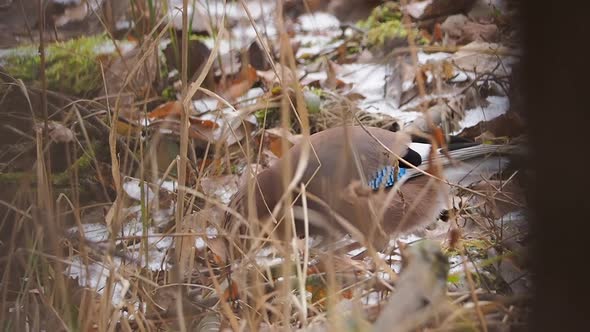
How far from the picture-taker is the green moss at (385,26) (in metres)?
3.72

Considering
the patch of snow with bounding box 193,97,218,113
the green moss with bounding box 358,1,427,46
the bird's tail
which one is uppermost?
the green moss with bounding box 358,1,427,46

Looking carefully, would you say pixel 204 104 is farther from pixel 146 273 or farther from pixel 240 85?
pixel 146 273

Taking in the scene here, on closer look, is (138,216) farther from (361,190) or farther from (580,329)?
(580,329)

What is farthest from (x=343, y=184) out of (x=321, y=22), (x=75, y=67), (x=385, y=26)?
(x=321, y=22)

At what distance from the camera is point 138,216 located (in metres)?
2.33

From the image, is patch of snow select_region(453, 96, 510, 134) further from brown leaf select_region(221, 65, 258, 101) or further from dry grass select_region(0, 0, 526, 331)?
dry grass select_region(0, 0, 526, 331)

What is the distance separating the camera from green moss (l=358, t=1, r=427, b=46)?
3.72 meters

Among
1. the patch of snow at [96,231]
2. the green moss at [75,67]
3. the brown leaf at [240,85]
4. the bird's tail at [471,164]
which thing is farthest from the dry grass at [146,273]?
the brown leaf at [240,85]

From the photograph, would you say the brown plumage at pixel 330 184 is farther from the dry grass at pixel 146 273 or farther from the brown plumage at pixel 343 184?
the dry grass at pixel 146 273

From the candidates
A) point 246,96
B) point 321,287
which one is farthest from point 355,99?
point 321,287

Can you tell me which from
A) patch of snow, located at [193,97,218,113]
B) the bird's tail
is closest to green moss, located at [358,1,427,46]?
patch of snow, located at [193,97,218,113]

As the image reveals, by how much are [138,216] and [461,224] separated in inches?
34.2

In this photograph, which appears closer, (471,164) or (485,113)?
(471,164)

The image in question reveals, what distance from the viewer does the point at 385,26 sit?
151 inches
